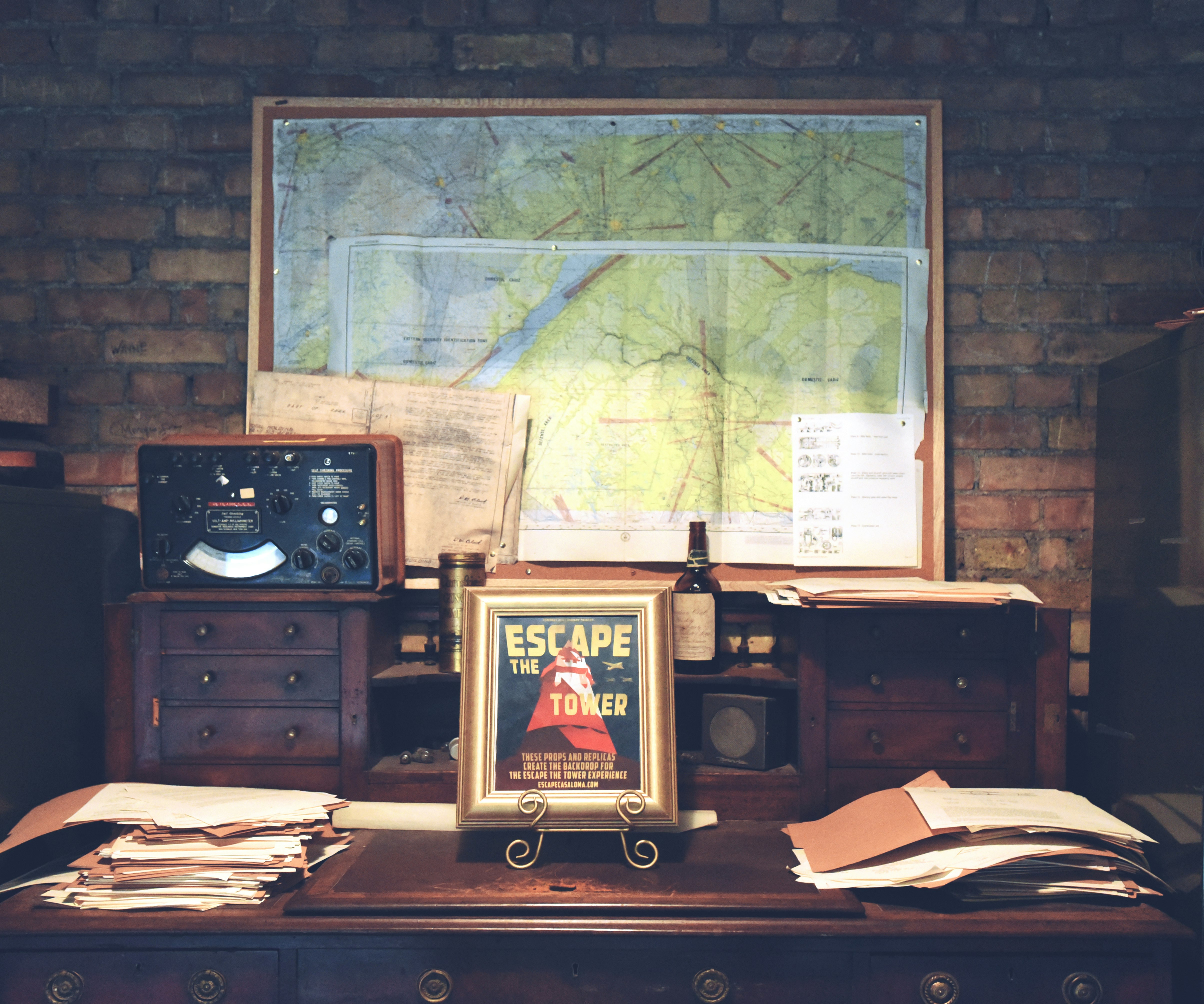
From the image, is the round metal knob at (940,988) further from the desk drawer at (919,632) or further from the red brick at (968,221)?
the red brick at (968,221)

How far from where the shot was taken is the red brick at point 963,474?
1.94 m

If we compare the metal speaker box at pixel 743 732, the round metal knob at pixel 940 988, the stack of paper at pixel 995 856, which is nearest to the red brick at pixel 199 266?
the metal speaker box at pixel 743 732

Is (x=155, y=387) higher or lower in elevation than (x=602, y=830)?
higher

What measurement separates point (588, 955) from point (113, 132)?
2.25 m

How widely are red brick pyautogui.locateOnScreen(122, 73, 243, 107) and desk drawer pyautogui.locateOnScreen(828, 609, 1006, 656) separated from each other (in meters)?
2.00

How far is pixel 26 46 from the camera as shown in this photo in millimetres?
1975

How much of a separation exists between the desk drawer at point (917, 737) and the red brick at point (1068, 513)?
624 mm

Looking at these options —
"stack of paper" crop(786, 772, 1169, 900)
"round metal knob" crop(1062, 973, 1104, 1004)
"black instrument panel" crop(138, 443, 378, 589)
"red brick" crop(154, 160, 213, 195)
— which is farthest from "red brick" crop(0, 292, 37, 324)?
"round metal knob" crop(1062, 973, 1104, 1004)

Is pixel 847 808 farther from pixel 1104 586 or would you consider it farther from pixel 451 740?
pixel 451 740

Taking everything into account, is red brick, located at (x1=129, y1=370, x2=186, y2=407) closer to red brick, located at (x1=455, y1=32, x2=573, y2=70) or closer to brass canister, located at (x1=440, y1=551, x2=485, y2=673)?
brass canister, located at (x1=440, y1=551, x2=485, y2=673)

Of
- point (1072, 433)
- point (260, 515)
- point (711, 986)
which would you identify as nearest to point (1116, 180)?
point (1072, 433)

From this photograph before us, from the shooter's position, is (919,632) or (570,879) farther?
(919,632)

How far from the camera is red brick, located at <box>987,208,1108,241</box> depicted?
6.35 feet

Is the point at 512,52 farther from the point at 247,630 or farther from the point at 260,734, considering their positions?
the point at 260,734
